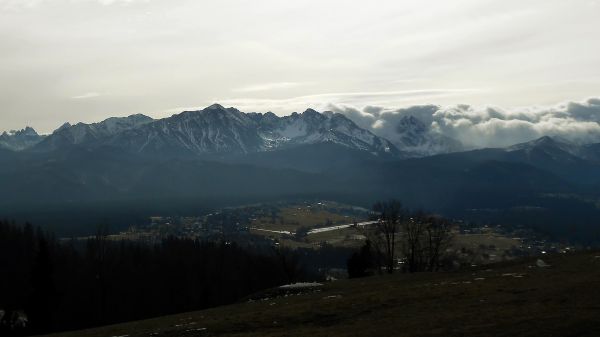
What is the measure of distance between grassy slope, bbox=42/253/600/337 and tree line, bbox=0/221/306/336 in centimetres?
5802

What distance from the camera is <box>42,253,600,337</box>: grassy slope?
3703cm

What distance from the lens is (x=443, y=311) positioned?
44.8m

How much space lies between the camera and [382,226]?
11956cm

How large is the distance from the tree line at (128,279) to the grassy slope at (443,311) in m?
58.0

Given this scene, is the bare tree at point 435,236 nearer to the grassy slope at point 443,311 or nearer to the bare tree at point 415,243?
the bare tree at point 415,243

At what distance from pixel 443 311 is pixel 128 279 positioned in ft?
407

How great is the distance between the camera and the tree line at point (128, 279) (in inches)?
5128

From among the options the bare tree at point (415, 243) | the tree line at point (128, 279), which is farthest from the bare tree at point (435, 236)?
the tree line at point (128, 279)

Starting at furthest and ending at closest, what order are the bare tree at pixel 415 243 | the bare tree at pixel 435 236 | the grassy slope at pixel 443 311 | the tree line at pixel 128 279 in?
the tree line at pixel 128 279
the bare tree at pixel 435 236
the bare tree at pixel 415 243
the grassy slope at pixel 443 311

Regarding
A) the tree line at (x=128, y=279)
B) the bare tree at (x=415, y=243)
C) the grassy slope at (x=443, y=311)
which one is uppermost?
the grassy slope at (x=443, y=311)

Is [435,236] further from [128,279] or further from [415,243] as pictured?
[128,279]

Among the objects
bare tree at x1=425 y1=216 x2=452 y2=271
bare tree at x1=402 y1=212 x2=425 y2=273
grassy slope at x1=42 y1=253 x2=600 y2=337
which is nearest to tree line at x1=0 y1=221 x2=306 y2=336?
bare tree at x1=402 y1=212 x2=425 y2=273

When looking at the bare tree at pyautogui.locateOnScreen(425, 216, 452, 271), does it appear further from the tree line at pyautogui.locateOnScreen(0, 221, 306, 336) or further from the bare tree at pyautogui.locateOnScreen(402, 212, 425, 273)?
the tree line at pyautogui.locateOnScreen(0, 221, 306, 336)

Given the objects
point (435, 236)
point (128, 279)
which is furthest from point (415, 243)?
point (128, 279)
